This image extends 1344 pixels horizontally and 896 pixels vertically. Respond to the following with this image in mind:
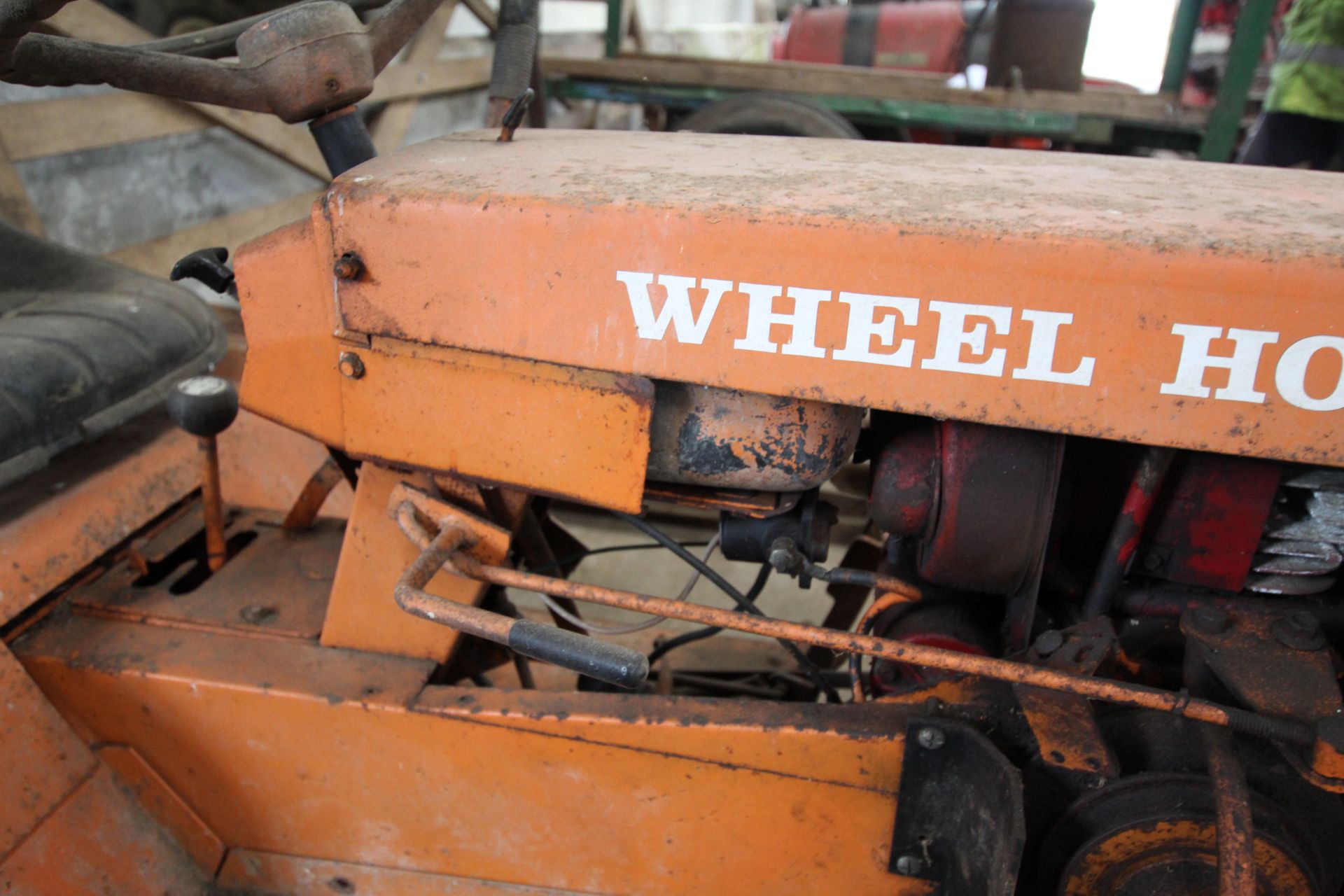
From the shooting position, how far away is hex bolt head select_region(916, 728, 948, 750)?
42.3 inches

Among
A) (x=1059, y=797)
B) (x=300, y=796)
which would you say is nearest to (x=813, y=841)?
(x=1059, y=797)

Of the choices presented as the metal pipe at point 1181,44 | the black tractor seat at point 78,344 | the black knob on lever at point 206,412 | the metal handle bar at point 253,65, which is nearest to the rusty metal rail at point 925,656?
the black knob on lever at point 206,412

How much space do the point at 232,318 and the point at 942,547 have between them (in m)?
1.94

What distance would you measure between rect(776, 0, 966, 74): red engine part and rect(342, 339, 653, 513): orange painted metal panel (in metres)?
4.83

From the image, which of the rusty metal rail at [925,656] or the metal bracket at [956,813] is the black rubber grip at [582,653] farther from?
the metal bracket at [956,813]

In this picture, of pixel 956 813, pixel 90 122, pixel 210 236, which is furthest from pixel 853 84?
pixel 956 813

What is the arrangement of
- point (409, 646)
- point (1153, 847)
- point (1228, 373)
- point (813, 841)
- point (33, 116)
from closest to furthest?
point (1228, 373) < point (1153, 847) < point (813, 841) < point (409, 646) < point (33, 116)

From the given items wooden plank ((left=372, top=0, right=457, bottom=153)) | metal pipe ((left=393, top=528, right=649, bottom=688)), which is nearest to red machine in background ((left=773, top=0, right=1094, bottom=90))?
wooden plank ((left=372, top=0, right=457, bottom=153))

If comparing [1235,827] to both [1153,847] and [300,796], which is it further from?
[300,796]

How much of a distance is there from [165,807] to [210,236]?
2171 mm

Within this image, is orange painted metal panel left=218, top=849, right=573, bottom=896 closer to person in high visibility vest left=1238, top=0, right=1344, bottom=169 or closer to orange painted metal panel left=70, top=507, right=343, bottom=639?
orange painted metal panel left=70, top=507, right=343, bottom=639

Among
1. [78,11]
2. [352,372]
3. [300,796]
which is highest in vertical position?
[78,11]

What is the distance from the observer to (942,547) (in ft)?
3.47

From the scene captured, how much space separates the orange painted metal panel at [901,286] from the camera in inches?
33.7
